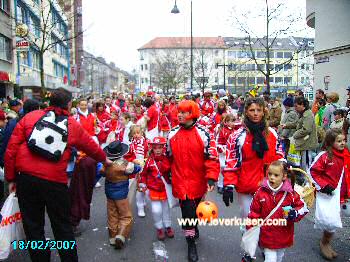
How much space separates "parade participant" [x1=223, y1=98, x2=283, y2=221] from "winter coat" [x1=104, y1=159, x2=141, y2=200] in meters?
1.49

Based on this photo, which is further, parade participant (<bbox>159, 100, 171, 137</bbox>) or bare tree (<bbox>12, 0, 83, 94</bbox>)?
bare tree (<bbox>12, 0, 83, 94</bbox>)

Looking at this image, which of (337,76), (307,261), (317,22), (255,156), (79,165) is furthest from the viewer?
(317,22)

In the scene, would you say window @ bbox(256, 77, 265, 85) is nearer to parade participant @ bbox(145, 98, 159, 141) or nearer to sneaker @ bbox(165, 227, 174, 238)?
parade participant @ bbox(145, 98, 159, 141)

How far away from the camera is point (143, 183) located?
580 cm

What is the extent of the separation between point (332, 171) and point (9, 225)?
387cm

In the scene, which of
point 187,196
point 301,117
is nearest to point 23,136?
point 187,196

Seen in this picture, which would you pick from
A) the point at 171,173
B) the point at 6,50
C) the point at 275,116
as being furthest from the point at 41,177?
the point at 6,50

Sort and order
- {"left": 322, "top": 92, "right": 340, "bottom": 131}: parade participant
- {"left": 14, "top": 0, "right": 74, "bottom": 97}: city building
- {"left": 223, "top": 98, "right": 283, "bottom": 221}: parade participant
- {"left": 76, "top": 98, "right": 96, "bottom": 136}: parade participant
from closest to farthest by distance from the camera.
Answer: {"left": 223, "top": 98, "right": 283, "bottom": 221}: parade participant, {"left": 76, "top": 98, "right": 96, "bottom": 136}: parade participant, {"left": 322, "top": 92, "right": 340, "bottom": 131}: parade participant, {"left": 14, "top": 0, "right": 74, "bottom": 97}: city building

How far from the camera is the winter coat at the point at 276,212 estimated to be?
3.97 meters

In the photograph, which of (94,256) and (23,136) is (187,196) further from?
(23,136)

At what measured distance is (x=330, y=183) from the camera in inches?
185

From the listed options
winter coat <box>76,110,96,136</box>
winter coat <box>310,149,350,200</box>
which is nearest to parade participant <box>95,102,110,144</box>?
winter coat <box>76,110,96,136</box>

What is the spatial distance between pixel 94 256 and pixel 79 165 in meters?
1.31

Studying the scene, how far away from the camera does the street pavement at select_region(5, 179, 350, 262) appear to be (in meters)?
4.84
